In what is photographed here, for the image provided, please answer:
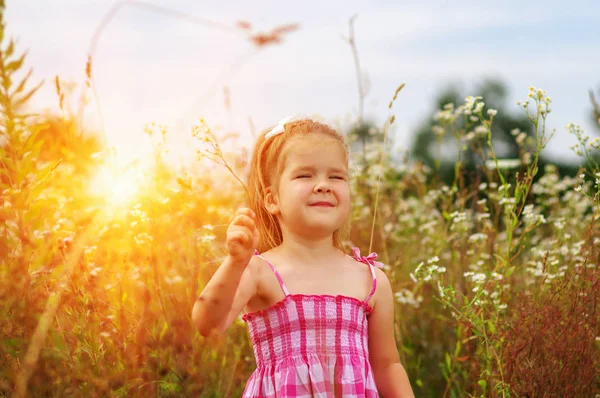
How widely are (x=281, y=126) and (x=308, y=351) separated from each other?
0.81 m

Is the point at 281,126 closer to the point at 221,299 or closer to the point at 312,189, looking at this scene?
the point at 312,189

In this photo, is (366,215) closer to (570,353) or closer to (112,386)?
(570,353)

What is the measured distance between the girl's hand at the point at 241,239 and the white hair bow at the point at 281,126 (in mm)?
577

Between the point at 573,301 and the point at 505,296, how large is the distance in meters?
0.60

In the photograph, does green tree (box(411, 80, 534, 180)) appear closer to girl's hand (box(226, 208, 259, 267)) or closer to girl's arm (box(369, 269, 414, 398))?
girl's arm (box(369, 269, 414, 398))

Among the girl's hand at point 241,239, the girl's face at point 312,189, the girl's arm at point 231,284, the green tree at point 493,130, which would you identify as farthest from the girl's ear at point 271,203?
the green tree at point 493,130

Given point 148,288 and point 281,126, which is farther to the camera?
point 148,288

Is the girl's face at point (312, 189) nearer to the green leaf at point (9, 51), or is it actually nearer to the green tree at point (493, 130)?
the green leaf at point (9, 51)

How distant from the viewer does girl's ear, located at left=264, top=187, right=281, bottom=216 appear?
253 centimetres

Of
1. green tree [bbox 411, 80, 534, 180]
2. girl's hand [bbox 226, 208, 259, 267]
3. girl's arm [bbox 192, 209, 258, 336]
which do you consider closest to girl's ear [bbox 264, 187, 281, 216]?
girl's arm [bbox 192, 209, 258, 336]

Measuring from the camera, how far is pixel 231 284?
213cm

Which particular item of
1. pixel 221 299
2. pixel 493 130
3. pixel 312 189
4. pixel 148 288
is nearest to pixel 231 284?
pixel 221 299

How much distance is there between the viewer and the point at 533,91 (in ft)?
10.9

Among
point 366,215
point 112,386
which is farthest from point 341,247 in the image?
point 366,215
